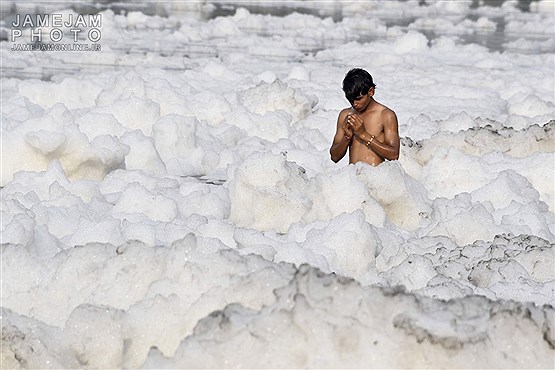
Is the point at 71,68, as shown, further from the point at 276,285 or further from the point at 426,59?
the point at 276,285

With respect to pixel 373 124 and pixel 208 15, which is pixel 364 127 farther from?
pixel 208 15

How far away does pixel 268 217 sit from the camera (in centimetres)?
436

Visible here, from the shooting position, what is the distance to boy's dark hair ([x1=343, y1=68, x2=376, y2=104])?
4.63 m

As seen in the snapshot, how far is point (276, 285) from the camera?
242cm

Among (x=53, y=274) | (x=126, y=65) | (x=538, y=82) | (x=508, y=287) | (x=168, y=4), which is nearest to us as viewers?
(x=53, y=274)

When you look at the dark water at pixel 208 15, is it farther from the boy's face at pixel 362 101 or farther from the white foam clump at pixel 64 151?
the boy's face at pixel 362 101

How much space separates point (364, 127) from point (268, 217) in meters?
0.77

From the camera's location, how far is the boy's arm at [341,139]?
4734 mm

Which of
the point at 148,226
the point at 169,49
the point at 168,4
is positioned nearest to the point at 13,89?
the point at 169,49

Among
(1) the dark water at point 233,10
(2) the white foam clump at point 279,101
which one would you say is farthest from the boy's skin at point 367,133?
(1) the dark water at point 233,10

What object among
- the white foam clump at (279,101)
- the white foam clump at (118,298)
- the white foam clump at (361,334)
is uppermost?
the white foam clump at (361,334)

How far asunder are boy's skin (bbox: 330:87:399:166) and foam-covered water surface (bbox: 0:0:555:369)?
9.4 inches

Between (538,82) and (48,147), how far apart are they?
192 inches

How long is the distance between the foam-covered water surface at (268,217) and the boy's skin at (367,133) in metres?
0.24
